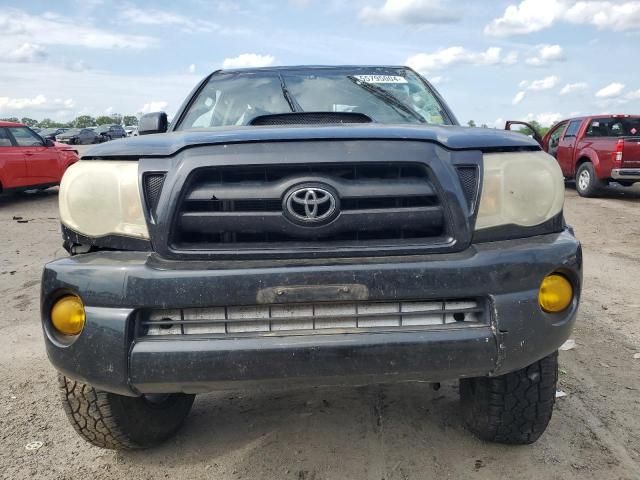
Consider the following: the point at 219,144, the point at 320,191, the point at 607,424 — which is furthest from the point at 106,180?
the point at 607,424

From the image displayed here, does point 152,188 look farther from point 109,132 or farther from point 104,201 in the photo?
point 109,132

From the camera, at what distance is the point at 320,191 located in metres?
1.95

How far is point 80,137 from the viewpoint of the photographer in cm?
3988

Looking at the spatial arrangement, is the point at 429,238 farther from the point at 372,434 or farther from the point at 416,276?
the point at 372,434

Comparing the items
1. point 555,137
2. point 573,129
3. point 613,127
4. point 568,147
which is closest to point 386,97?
point 568,147

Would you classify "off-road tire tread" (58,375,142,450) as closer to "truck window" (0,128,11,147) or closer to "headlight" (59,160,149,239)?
"headlight" (59,160,149,239)

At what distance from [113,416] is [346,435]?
1.04 meters

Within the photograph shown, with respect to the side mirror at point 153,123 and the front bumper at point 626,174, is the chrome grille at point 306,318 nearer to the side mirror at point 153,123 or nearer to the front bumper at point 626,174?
the side mirror at point 153,123

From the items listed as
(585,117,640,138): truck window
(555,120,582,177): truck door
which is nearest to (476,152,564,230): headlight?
(555,120,582,177): truck door

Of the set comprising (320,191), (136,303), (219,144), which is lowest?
(136,303)

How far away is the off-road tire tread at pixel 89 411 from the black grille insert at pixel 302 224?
0.80 metres

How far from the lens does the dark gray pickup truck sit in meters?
1.87

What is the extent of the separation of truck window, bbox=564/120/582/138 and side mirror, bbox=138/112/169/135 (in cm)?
1169

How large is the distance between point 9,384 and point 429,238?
2.69 meters
